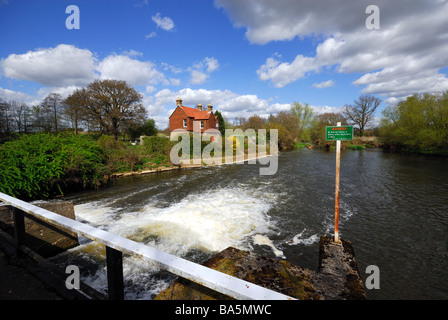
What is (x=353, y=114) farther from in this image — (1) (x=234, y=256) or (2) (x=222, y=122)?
(1) (x=234, y=256)

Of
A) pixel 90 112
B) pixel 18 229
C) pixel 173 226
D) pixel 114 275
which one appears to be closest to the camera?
pixel 114 275

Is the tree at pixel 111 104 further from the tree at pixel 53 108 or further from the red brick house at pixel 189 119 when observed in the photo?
the tree at pixel 53 108

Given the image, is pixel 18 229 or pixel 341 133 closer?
pixel 18 229

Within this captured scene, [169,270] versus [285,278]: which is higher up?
[169,270]

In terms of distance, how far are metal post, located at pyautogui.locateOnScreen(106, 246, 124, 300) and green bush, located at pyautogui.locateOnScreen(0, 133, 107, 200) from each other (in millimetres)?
10290

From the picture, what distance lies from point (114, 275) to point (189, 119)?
34782mm

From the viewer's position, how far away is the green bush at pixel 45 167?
350 inches

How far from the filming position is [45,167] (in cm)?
978

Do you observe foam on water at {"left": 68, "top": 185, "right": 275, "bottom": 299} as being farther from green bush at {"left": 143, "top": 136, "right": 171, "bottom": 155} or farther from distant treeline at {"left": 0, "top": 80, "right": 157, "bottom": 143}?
distant treeline at {"left": 0, "top": 80, "right": 157, "bottom": 143}

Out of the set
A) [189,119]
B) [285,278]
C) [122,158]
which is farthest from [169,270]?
[189,119]

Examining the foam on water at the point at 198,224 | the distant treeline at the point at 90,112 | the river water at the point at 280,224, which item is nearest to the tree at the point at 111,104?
the distant treeline at the point at 90,112

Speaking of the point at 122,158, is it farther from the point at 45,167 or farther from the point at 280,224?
the point at 280,224

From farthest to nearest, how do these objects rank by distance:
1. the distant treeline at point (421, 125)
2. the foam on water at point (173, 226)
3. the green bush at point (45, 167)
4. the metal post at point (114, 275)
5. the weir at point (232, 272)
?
the distant treeline at point (421, 125)
the green bush at point (45, 167)
the foam on water at point (173, 226)
the metal post at point (114, 275)
the weir at point (232, 272)

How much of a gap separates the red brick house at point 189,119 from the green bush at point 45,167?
75.4 ft
